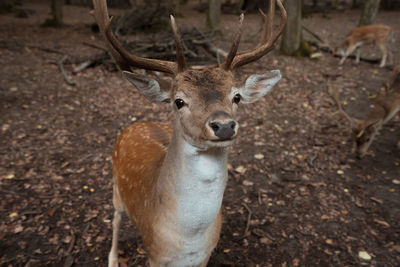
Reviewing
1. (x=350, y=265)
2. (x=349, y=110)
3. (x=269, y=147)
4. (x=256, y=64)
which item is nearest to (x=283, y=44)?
(x=256, y=64)

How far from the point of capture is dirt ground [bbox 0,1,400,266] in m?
3.27

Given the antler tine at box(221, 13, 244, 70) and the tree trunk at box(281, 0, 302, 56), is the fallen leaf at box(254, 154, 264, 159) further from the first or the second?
the tree trunk at box(281, 0, 302, 56)

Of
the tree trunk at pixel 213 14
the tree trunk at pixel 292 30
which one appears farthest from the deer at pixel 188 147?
the tree trunk at pixel 213 14

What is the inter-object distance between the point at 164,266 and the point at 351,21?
17.4 meters

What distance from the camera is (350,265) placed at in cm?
312

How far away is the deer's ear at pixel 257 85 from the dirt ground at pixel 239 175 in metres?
1.40

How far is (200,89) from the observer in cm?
194

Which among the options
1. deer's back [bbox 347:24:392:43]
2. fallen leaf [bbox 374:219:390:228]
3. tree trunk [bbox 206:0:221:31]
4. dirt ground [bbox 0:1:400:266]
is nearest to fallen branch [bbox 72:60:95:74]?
dirt ground [bbox 0:1:400:266]

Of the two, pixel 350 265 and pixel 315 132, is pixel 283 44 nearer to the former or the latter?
pixel 315 132

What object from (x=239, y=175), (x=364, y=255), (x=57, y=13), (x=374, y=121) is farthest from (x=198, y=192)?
(x=57, y=13)

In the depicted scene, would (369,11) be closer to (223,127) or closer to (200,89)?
(200,89)

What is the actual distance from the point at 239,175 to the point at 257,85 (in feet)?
7.73

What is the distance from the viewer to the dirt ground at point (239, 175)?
3.27 metres

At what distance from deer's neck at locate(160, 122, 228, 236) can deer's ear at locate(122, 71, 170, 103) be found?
0.97ft
